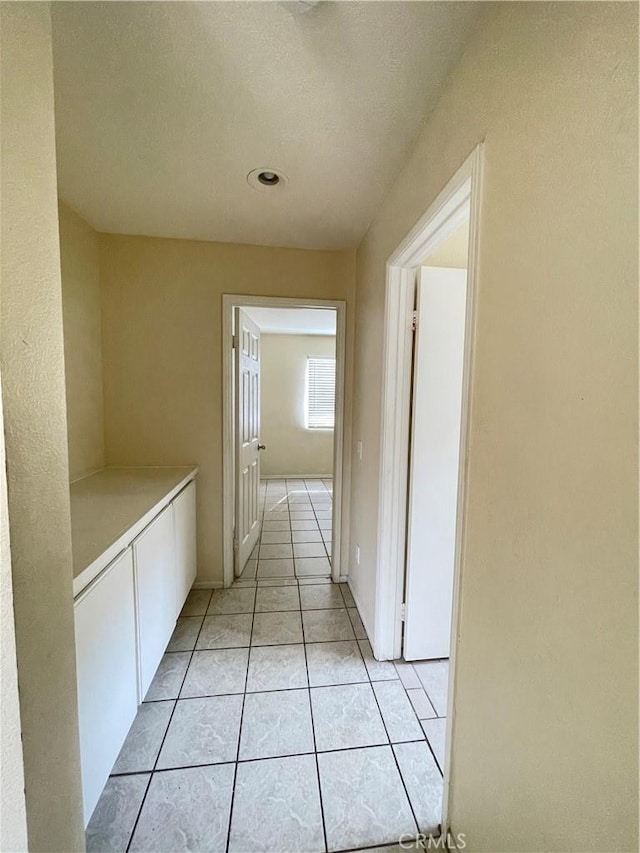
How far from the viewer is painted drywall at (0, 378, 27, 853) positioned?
1.63 feet

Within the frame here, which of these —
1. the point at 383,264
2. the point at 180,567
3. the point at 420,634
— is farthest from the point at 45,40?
the point at 420,634

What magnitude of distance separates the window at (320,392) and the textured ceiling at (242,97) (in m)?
3.69

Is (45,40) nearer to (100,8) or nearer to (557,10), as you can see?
(100,8)

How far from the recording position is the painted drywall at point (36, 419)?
1.77 ft

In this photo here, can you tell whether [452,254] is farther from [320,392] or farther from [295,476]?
[295,476]

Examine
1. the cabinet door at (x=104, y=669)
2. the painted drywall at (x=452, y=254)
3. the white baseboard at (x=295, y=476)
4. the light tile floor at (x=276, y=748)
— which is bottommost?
the light tile floor at (x=276, y=748)

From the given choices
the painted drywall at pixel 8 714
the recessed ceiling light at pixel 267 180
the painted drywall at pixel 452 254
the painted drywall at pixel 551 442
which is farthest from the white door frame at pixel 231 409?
the painted drywall at pixel 8 714

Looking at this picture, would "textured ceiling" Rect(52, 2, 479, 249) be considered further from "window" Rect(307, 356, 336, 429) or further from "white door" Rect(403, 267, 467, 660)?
"window" Rect(307, 356, 336, 429)

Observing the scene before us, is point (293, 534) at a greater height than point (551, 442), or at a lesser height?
lesser

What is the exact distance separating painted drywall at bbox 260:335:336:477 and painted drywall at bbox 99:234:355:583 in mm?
3101

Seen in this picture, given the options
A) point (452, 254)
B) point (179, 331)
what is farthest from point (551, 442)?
point (179, 331)

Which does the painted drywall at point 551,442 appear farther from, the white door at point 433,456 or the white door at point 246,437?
the white door at point 246,437

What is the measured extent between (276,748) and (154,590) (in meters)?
0.79

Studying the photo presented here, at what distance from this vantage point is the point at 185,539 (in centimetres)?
200
